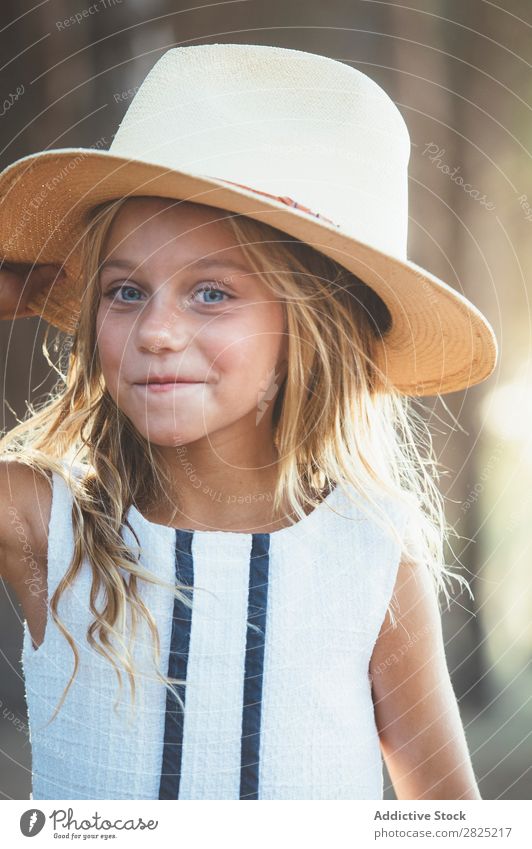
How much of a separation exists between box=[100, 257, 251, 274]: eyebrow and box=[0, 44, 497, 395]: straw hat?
35 millimetres

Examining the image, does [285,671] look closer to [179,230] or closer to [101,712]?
[101,712]

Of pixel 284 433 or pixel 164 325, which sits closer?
pixel 164 325

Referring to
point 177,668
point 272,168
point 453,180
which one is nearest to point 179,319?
point 272,168

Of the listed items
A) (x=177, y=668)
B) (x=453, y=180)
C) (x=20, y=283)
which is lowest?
(x=177, y=668)

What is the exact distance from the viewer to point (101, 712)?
631mm

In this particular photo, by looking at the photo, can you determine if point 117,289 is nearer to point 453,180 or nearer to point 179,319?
point 179,319

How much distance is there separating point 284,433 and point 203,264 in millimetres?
174

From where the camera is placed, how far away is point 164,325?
58 cm

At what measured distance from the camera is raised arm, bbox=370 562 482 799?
65 centimetres

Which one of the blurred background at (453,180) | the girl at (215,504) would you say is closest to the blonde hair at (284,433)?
the girl at (215,504)

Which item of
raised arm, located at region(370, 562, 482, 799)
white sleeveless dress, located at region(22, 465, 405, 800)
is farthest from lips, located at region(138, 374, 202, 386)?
raised arm, located at region(370, 562, 482, 799)

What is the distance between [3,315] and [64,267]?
0.06 metres

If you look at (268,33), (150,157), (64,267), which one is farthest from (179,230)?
(268,33)

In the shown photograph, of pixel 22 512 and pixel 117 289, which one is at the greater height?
pixel 117 289
